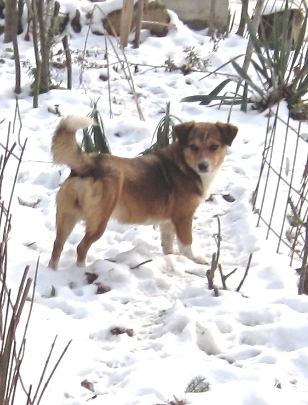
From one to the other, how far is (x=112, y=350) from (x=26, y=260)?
1219 millimetres

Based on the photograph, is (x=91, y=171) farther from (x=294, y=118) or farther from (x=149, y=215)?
(x=294, y=118)

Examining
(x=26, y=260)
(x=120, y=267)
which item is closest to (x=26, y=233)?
(x=26, y=260)

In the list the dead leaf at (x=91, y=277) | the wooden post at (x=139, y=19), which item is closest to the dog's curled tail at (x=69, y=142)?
the dead leaf at (x=91, y=277)

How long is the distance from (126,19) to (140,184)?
523cm

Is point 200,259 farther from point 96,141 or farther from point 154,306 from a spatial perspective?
point 96,141

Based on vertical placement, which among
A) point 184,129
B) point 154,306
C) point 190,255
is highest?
point 184,129

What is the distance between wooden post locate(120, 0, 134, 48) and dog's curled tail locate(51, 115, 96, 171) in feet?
17.5

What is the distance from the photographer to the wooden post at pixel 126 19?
9.15 metres

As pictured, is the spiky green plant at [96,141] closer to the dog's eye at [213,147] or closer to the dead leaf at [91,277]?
the dog's eye at [213,147]

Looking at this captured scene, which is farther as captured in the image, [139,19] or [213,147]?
[139,19]

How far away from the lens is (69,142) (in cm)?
419

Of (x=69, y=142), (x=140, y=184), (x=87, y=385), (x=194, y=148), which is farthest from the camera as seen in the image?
(x=194, y=148)

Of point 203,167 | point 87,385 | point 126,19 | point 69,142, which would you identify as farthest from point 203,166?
point 126,19

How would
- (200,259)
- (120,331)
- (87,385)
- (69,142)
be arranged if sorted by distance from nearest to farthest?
1. (87,385)
2. (120,331)
3. (69,142)
4. (200,259)
